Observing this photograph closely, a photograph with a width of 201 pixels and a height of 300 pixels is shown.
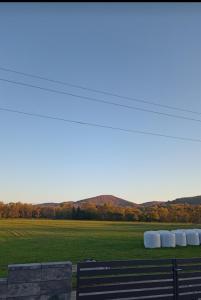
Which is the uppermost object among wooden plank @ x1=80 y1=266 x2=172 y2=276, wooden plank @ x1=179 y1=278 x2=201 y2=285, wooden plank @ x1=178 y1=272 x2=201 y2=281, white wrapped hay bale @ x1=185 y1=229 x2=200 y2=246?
wooden plank @ x1=80 y1=266 x2=172 y2=276

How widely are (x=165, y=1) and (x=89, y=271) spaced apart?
3.74 meters

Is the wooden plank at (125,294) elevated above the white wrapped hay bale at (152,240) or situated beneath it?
elevated above

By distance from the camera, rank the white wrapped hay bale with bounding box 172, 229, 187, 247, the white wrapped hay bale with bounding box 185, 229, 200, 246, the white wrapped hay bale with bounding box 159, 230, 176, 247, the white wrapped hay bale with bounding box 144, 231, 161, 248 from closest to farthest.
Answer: the white wrapped hay bale with bounding box 144, 231, 161, 248, the white wrapped hay bale with bounding box 159, 230, 176, 247, the white wrapped hay bale with bounding box 172, 229, 187, 247, the white wrapped hay bale with bounding box 185, 229, 200, 246

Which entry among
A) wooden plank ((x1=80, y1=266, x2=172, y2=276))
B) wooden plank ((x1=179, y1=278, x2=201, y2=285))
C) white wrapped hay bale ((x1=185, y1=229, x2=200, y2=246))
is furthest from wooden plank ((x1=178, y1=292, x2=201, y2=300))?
white wrapped hay bale ((x1=185, y1=229, x2=200, y2=246))

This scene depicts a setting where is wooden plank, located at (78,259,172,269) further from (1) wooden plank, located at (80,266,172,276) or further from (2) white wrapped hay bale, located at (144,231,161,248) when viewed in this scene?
(2) white wrapped hay bale, located at (144,231,161,248)

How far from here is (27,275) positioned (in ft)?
19.2

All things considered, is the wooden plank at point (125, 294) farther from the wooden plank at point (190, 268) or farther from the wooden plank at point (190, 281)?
the wooden plank at point (190, 268)

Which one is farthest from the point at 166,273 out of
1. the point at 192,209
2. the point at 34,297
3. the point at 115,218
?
the point at 192,209

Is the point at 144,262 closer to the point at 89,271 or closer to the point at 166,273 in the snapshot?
the point at 166,273

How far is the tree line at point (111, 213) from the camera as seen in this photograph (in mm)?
72625

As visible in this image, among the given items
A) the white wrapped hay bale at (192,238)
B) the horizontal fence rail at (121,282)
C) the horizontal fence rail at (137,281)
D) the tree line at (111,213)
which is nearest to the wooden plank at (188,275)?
the horizontal fence rail at (137,281)

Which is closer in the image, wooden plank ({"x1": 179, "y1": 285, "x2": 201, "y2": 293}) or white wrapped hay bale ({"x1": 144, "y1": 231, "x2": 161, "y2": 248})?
wooden plank ({"x1": 179, "y1": 285, "x2": 201, "y2": 293})

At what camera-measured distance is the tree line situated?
72.6 m

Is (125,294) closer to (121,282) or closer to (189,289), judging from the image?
(121,282)
